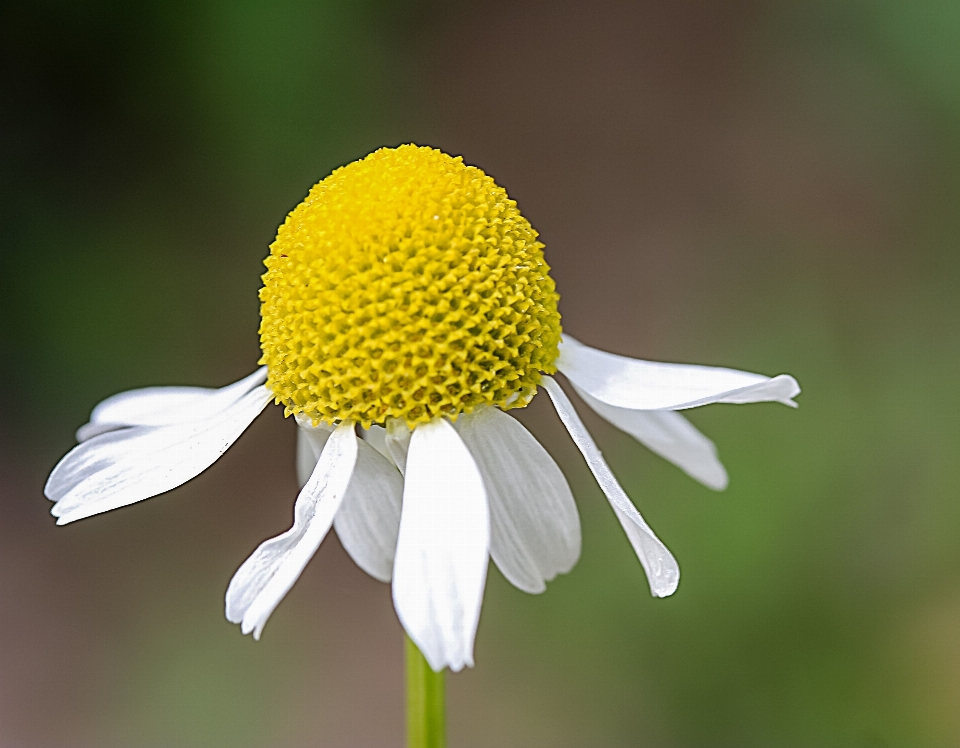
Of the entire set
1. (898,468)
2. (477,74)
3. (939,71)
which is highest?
(477,74)

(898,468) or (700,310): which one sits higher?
(700,310)

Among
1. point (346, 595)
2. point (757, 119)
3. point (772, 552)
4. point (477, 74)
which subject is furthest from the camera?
point (477, 74)

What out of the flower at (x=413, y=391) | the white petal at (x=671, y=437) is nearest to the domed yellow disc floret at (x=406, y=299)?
the flower at (x=413, y=391)

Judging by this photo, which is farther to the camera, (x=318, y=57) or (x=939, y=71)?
(x=318, y=57)

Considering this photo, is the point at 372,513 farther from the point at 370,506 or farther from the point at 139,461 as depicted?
the point at 139,461

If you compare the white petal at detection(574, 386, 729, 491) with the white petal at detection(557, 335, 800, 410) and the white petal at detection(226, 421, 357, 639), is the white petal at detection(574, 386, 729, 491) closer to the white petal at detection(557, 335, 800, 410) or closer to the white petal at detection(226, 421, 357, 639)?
the white petal at detection(557, 335, 800, 410)

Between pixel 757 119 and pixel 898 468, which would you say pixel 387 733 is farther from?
pixel 757 119

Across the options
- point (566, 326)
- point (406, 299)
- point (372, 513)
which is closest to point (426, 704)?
point (372, 513)

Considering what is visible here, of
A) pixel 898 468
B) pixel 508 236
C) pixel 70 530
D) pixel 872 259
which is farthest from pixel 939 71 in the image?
pixel 70 530
